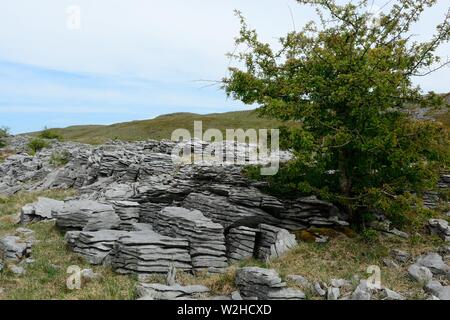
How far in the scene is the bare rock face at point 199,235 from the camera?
1540 cm

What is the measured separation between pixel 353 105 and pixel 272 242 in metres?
5.61

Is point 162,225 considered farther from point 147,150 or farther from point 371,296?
point 147,150

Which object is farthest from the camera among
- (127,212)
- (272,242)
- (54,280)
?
(127,212)

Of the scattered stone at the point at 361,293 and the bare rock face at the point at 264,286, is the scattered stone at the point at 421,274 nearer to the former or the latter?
the scattered stone at the point at 361,293

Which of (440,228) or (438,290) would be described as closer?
(438,290)

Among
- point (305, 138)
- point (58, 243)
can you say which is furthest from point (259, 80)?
point (58, 243)

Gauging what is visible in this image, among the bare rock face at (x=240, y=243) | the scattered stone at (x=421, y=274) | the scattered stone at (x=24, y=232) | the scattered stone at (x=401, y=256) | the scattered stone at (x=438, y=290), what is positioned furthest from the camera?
the scattered stone at (x=24, y=232)

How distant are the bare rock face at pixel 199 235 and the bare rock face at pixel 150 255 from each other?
36 cm

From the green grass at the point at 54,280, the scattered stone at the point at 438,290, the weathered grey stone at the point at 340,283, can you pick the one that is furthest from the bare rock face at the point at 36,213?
the scattered stone at the point at 438,290

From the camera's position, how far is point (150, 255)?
1470 centimetres

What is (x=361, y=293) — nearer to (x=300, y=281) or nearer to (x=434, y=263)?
(x=300, y=281)

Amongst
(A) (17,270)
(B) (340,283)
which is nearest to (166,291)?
(B) (340,283)

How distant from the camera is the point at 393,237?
1670 centimetres

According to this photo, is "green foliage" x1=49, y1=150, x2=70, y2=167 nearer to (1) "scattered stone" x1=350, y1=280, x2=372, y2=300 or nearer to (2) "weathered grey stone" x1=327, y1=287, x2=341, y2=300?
(2) "weathered grey stone" x1=327, y1=287, x2=341, y2=300
